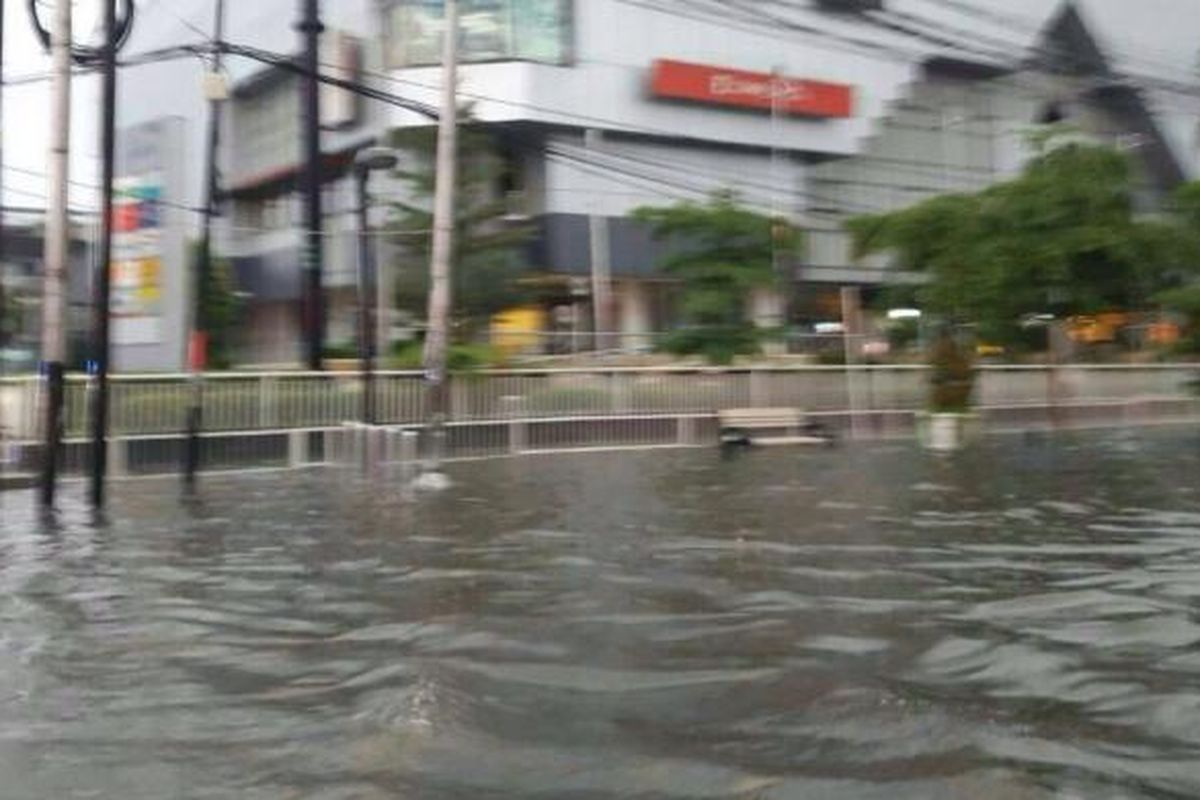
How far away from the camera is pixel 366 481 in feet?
56.6

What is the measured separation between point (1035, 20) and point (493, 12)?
25.4 meters

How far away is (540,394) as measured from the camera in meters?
22.7

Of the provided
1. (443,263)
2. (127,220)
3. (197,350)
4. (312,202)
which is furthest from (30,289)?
(197,350)

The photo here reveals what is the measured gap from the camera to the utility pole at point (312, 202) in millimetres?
24875

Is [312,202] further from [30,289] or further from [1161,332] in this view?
[1161,332]

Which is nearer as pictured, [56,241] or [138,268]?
[56,241]

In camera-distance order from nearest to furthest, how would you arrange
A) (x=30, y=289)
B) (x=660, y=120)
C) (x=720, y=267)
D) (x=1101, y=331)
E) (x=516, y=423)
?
(x=516, y=423)
(x=30, y=289)
(x=720, y=267)
(x=1101, y=331)
(x=660, y=120)

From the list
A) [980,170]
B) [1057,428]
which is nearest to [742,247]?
[1057,428]

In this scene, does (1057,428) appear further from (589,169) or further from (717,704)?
(717,704)

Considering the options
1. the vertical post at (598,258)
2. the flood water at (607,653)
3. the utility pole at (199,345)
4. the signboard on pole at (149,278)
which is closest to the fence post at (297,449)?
the utility pole at (199,345)

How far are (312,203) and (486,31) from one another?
20431 mm

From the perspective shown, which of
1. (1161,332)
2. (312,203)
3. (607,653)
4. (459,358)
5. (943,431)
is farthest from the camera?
(1161,332)

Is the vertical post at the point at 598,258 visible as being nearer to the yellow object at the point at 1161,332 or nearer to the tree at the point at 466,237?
the tree at the point at 466,237

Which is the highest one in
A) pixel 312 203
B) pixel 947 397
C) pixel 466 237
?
pixel 466 237
